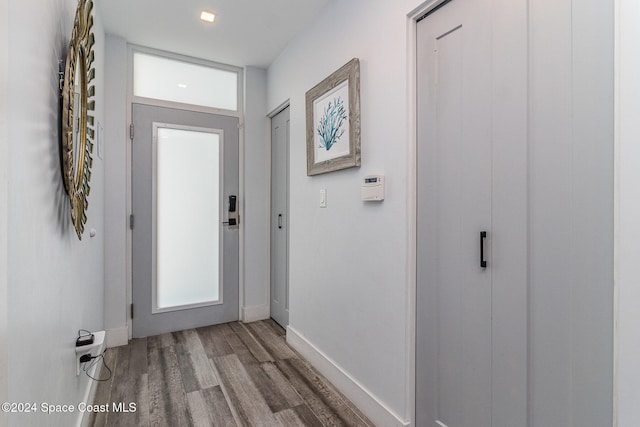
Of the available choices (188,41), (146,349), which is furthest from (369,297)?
(188,41)

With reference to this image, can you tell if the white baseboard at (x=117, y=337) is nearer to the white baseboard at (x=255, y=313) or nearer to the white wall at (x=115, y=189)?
the white wall at (x=115, y=189)

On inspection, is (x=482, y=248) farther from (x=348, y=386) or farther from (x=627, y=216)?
(x=348, y=386)

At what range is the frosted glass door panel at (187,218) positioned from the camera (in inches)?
117

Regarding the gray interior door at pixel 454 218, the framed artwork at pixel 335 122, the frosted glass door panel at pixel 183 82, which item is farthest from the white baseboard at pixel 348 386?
the frosted glass door panel at pixel 183 82

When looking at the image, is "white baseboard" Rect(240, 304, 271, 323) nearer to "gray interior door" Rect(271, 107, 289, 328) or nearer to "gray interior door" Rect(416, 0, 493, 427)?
"gray interior door" Rect(271, 107, 289, 328)

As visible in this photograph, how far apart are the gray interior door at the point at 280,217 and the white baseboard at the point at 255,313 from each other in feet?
0.22

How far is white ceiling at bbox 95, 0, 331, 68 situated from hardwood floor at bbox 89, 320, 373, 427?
2574mm

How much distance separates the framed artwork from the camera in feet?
6.13

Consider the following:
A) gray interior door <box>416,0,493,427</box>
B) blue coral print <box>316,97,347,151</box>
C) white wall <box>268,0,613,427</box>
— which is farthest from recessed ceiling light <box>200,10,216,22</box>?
gray interior door <box>416,0,493,427</box>

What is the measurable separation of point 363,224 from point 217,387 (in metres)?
1.41

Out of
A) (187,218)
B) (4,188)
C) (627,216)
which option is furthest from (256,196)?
(627,216)

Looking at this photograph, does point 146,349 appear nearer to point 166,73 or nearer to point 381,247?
point 381,247

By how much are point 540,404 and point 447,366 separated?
374 millimetres

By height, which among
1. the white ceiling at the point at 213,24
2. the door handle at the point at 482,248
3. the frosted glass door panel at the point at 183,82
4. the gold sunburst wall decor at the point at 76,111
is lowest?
the door handle at the point at 482,248
